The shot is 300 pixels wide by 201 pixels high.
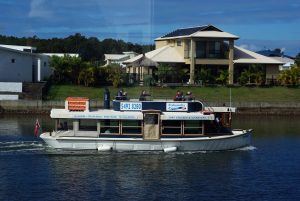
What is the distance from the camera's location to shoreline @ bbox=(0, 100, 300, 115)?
2446 inches

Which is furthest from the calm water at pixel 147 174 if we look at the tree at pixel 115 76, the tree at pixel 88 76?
the tree at pixel 115 76

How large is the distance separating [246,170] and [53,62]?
4626cm

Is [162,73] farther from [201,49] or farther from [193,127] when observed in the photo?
[193,127]

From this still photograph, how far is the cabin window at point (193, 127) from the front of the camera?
1487 inches

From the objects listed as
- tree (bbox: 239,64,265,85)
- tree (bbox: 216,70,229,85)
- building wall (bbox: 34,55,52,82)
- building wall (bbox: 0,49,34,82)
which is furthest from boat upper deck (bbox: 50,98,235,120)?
tree (bbox: 239,64,265,85)

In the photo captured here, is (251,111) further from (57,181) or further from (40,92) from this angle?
(57,181)

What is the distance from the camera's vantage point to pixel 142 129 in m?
37.6

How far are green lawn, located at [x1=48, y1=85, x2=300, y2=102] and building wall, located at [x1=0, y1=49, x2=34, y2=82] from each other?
12.7ft

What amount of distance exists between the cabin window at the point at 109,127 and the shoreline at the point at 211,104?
22251 mm


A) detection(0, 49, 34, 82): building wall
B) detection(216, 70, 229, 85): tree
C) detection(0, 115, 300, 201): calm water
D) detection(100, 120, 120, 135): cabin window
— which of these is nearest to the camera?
detection(0, 115, 300, 201): calm water

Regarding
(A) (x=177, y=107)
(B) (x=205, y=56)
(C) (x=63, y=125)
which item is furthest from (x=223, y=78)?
(C) (x=63, y=125)

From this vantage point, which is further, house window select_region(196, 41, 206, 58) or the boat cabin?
house window select_region(196, 41, 206, 58)

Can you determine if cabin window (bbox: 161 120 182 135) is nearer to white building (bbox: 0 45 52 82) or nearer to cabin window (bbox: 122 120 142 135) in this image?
cabin window (bbox: 122 120 142 135)

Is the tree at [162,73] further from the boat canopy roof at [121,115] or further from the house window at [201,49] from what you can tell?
the boat canopy roof at [121,115]
